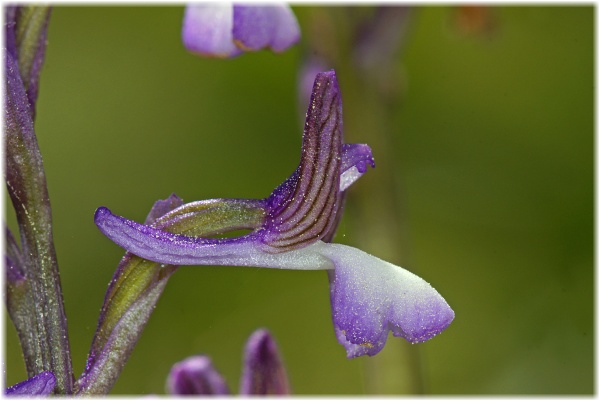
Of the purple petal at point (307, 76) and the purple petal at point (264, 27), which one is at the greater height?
the purple petal at point (264, 27)

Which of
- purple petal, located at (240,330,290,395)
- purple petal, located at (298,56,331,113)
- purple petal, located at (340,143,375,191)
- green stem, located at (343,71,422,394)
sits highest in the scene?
purple petal, located at (298,56,331,113)

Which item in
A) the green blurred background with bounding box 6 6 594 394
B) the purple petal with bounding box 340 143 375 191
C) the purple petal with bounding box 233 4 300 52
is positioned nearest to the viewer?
the purple petal with bounding box 340 143 375 191

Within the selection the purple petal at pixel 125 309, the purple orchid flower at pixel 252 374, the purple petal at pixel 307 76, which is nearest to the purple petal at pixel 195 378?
the purple orchid flower at pixel 252 374

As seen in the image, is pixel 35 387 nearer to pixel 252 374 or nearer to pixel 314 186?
pixel 314 186

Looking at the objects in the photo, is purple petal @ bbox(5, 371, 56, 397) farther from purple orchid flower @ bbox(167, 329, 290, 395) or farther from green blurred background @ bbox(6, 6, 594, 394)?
green blurred background @ bbox(6, 6, 594, 394)

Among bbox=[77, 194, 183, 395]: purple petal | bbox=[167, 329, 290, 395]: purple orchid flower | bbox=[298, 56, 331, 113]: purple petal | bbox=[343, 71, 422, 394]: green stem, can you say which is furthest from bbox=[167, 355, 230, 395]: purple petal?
bbox=[298, 56, 331, 113]: purple petal

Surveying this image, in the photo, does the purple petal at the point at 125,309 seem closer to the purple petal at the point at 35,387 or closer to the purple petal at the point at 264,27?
the purple petal at the point at 35,387
